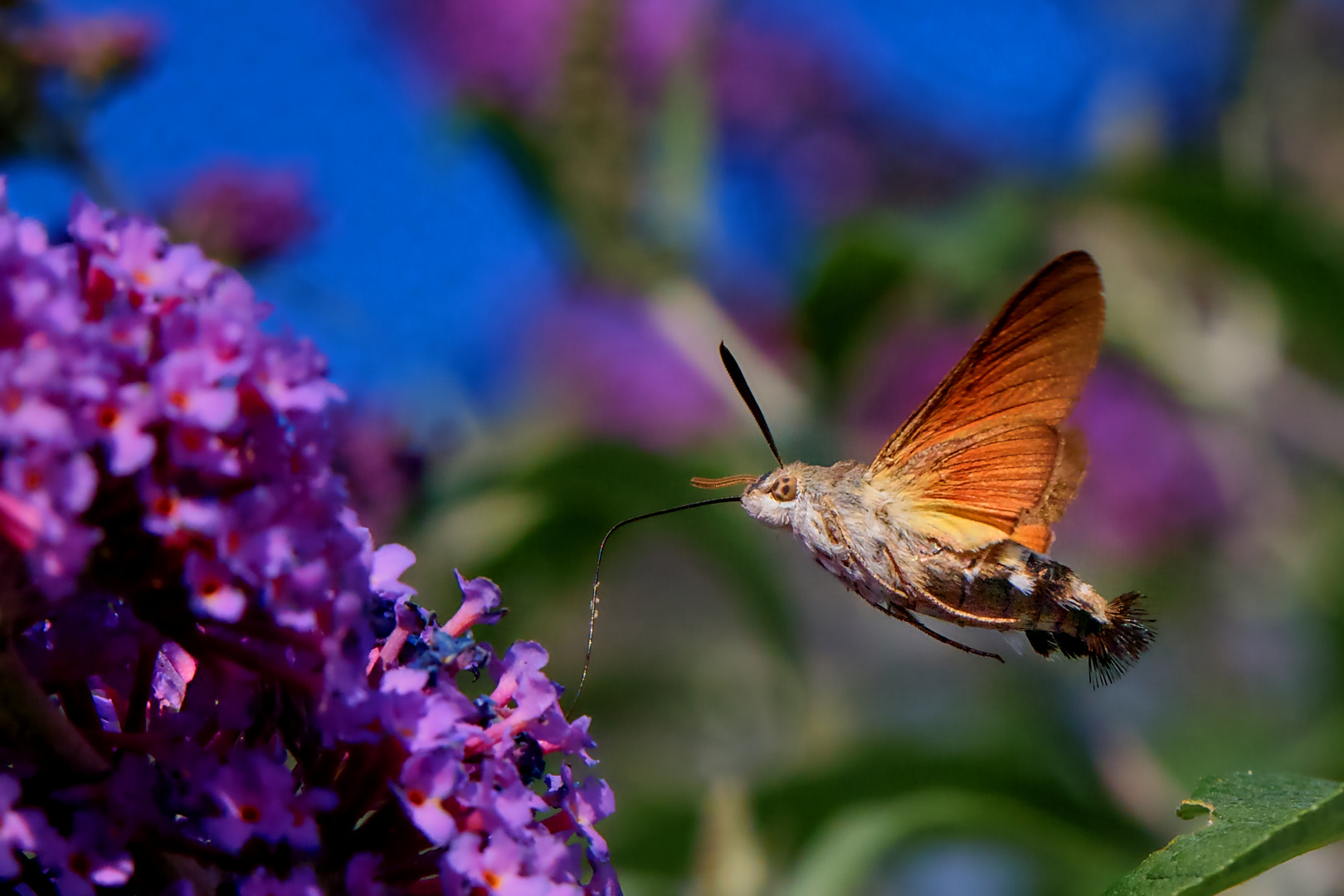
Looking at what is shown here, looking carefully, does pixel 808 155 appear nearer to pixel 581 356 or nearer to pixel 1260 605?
pixel 581 356

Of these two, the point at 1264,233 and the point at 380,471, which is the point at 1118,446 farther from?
the point at 380,471

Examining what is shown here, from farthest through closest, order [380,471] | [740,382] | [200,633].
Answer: [380,471] → [740,382] → [200,633]

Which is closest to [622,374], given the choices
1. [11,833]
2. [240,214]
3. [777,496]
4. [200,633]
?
[240,214]

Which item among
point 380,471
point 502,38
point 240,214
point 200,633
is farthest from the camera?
point 502,38

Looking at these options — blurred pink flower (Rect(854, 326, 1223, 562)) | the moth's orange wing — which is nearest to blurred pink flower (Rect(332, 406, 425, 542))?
the moth's orange wing

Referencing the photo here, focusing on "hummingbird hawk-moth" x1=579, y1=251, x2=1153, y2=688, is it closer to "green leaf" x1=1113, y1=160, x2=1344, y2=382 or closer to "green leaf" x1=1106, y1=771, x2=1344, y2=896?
"green leaf" x1=1106, y1=771, x2=1344, y2=896

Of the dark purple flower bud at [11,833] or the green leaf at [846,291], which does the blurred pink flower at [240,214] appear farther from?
the dark purple flower bud at [11,833]
